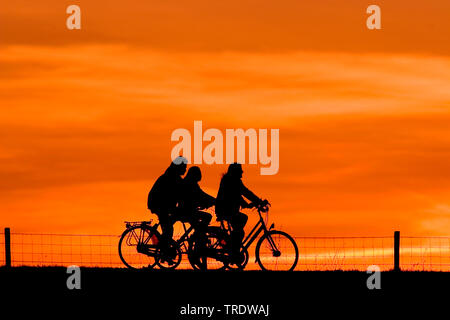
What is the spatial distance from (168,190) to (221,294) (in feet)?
10.5

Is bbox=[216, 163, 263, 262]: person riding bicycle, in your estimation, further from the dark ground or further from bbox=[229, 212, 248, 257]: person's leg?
the dark ground

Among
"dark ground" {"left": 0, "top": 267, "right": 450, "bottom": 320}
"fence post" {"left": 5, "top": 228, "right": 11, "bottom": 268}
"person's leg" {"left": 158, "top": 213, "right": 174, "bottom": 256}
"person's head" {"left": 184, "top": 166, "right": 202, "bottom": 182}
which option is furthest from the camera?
"fence post" {"left": 5, "top": 228, "right": 11, "bottom": 268}

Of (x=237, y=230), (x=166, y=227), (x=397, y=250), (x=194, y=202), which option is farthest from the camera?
(x=397, y=250)

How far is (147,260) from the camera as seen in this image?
23641 millimetres

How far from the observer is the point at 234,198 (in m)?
22.8

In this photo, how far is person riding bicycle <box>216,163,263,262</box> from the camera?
22.8 meters

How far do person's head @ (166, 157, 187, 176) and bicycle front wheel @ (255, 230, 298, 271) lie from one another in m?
2.11

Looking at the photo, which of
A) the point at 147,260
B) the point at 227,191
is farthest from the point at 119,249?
the point at 227,191

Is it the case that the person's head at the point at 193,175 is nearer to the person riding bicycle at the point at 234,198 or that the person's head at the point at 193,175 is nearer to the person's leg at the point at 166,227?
the person riding bicycle at the point at 234,198

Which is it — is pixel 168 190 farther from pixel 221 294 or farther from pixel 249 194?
pixel 221 294

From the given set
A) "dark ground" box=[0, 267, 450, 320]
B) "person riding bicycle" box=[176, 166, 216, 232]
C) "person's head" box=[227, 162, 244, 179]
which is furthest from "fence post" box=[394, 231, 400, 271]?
"person riding bicycle" box=[176, 166, 216, 232]

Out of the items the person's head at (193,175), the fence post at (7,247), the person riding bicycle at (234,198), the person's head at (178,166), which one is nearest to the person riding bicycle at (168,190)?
the person's head at (178,166)

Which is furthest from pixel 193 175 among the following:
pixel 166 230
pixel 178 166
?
pixel 166 230
